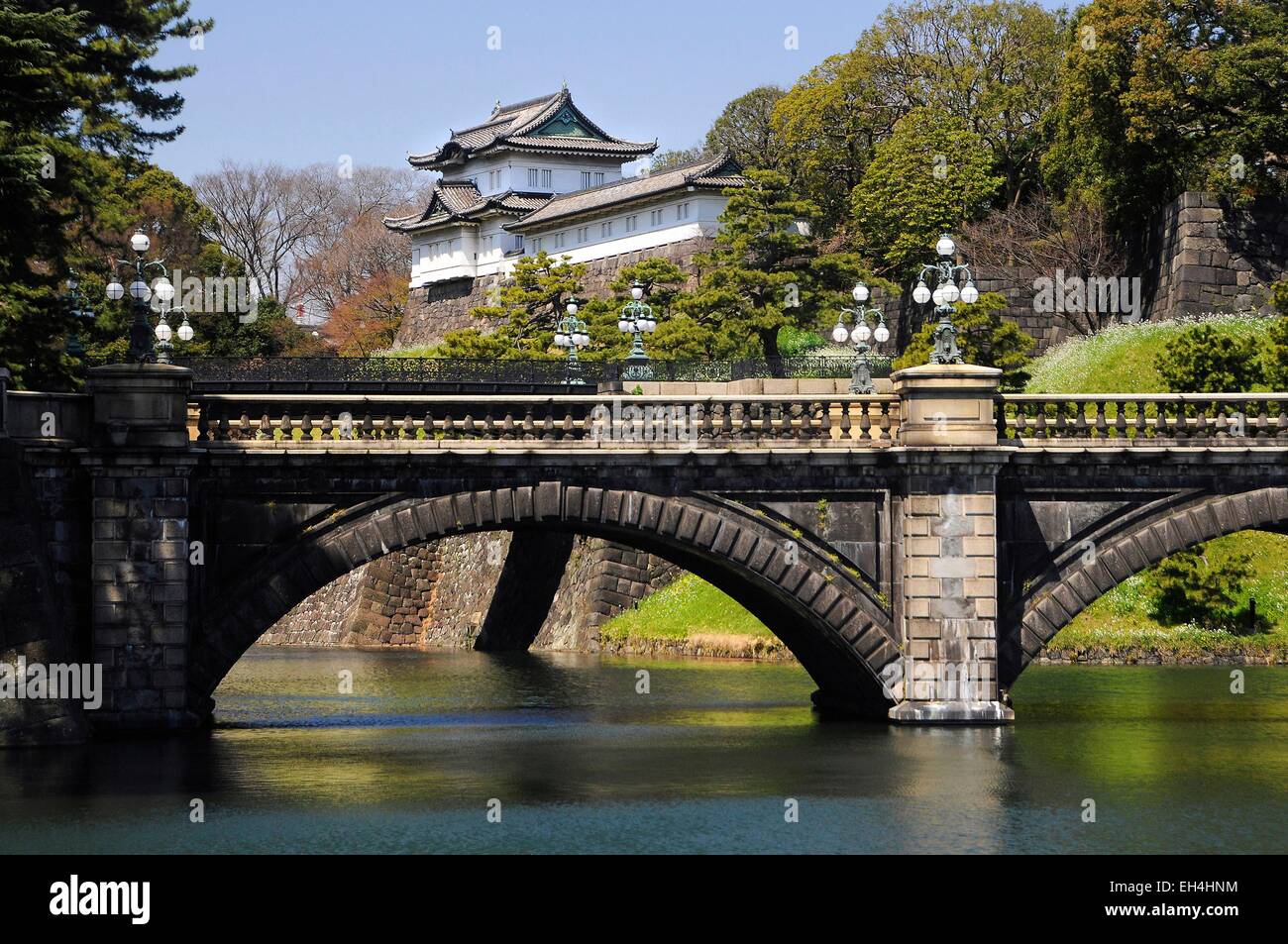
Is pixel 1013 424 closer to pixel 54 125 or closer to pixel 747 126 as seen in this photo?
pixel 54 125

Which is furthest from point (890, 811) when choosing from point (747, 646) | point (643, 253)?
point (643, 253)

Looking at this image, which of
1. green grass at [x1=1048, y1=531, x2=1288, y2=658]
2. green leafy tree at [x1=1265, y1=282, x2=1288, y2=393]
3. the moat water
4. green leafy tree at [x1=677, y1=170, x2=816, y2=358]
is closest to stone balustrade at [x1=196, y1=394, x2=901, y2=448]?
the moat water

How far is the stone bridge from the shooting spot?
39250 mm

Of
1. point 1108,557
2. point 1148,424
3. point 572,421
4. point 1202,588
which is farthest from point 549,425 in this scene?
point 1202,588

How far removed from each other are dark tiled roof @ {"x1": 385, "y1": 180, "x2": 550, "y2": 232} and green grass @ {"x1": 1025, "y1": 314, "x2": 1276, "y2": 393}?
49.8m

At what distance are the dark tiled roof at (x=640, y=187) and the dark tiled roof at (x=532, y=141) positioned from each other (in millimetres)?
3532

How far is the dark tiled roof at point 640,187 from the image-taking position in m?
105

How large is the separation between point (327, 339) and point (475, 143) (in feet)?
61.2

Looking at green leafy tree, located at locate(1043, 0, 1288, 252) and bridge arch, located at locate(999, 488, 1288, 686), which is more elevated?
green leafy tree, located at locate(1043, 0, 1288, 252)

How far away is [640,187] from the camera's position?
111938 mm

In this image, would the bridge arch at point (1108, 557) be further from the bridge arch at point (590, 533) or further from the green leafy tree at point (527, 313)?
the green leafy tree at point (527, 313)

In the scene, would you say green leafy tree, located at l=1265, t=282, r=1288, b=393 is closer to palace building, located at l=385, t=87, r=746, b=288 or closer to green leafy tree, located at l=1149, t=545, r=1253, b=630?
green leafy tree, located at l=1149, t=545, r=1253, b=630

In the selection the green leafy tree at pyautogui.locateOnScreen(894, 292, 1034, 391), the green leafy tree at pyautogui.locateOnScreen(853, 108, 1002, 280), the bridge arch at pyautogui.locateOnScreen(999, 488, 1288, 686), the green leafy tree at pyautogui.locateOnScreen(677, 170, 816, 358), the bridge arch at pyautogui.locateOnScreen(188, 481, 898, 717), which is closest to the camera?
the bridge arch at pyautogui.locateOnScreen(188, 481, 898, 717)

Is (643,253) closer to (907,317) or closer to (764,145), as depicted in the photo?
(764,145)
